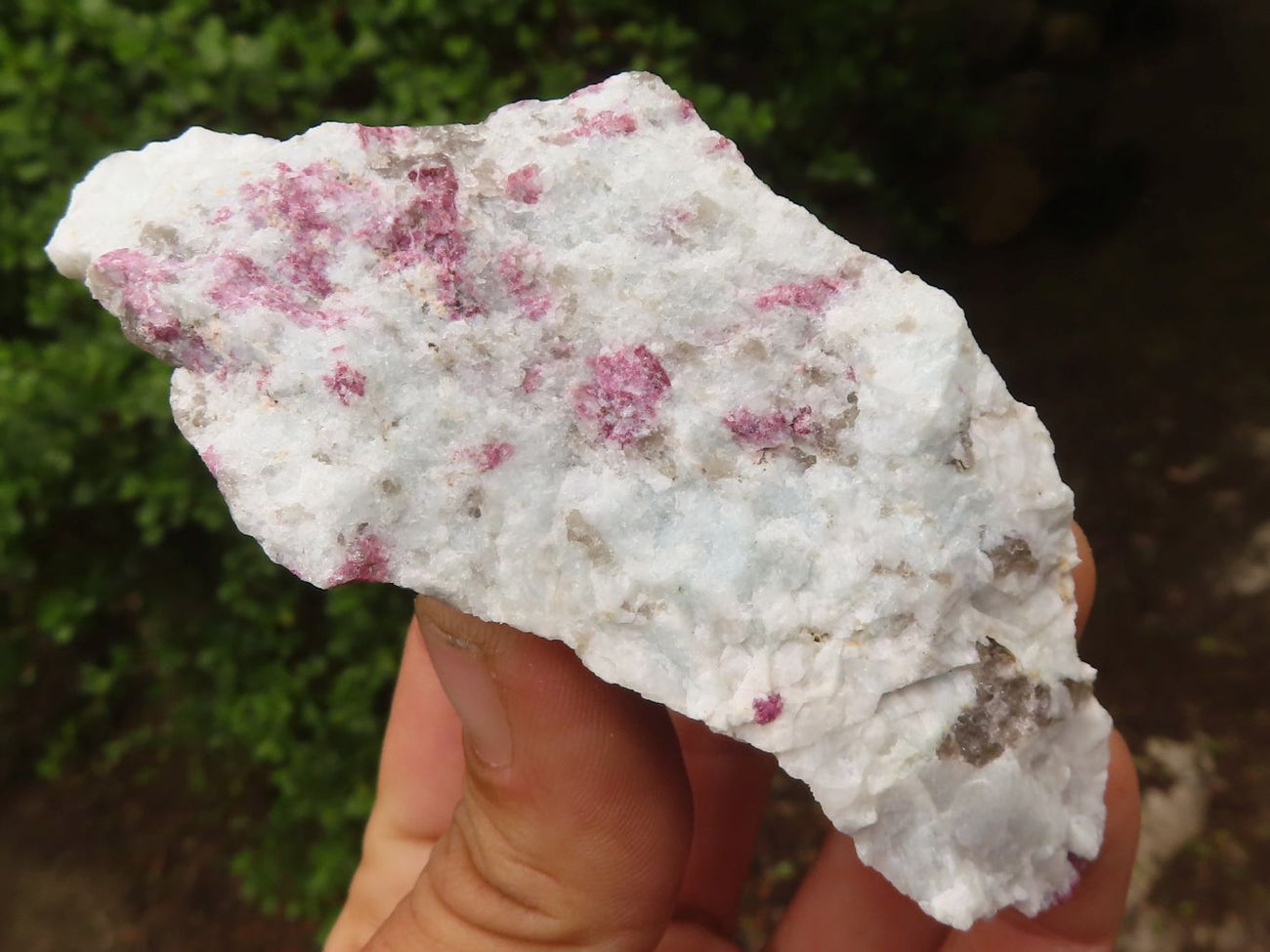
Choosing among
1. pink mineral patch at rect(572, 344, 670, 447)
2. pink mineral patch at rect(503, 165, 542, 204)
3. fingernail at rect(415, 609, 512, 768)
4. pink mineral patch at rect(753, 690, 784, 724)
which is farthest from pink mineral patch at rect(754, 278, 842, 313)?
fingernail at rect(415, 609, 512, 768)

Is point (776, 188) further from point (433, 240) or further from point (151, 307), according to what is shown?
point (151, 307)

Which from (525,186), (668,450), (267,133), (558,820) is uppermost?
(525,186)

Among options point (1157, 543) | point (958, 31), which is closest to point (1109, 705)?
point (1157, 543)

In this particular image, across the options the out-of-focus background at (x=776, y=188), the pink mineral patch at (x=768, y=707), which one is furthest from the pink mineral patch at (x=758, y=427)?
the out-of-focus background at (x=776, y=188)

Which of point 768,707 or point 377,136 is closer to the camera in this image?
point 768,707

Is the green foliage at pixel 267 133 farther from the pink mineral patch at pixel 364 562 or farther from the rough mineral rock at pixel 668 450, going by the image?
the pink mineral patch at pixel 364 562

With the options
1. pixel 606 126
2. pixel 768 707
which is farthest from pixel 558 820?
pixel 606 126
